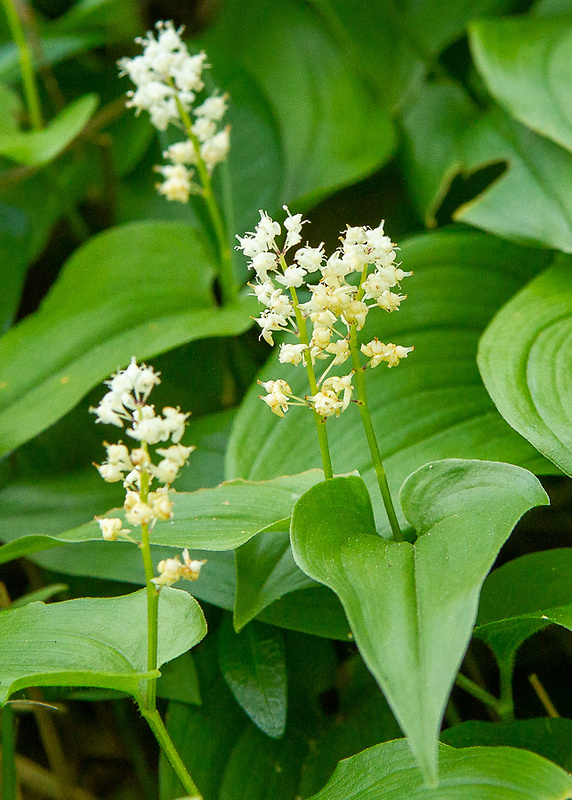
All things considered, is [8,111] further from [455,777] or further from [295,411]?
[455,777]

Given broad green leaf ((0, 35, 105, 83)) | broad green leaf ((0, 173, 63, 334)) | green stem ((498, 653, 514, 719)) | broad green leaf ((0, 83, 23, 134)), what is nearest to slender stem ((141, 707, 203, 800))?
green stem ((498, 653, 514, 719))

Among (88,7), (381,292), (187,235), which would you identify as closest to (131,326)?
(187,235)

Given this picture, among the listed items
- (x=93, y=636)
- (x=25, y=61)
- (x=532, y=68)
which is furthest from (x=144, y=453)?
(x=25, y=61)

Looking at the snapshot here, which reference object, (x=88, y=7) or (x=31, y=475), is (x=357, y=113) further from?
(x=31, y=475)

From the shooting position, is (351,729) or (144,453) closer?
(144,453)

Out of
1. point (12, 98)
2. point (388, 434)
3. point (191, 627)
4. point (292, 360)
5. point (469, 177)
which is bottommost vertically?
point (191, 627)

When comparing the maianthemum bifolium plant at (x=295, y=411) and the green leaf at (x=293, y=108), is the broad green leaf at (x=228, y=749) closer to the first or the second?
the maianthemum bifolium plant at (x=295, y=411)

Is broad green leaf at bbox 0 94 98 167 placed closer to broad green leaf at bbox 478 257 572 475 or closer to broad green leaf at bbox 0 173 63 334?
broad green leaf at bbox 0 173 63 334
